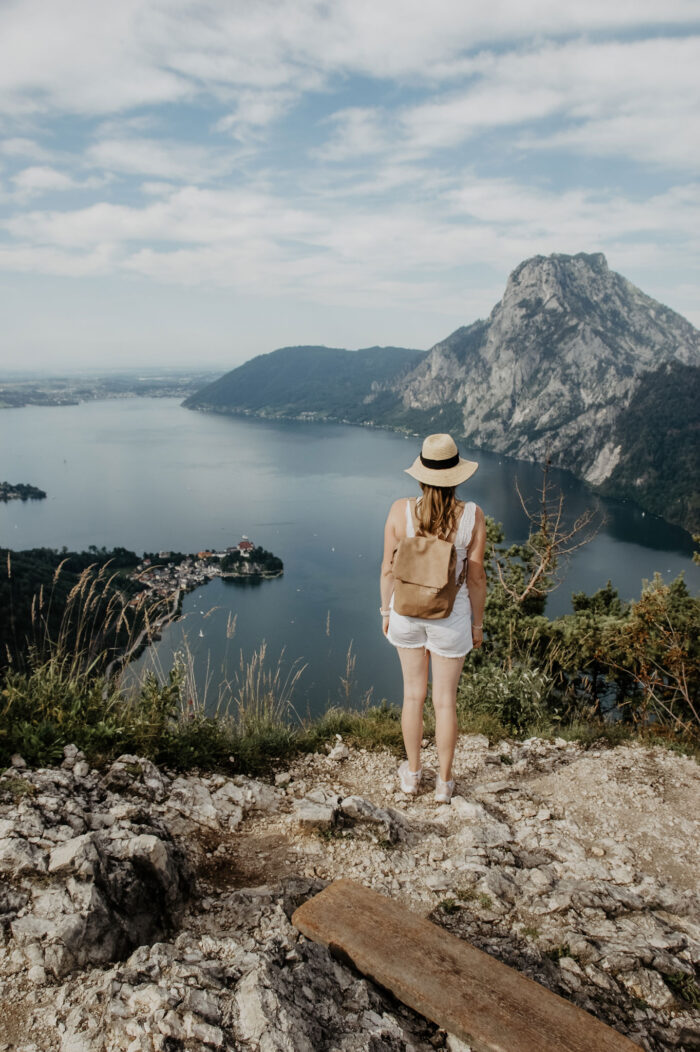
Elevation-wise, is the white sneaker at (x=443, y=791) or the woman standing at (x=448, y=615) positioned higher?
the woman standing at (x=448, y=615)

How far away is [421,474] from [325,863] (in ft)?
5.92

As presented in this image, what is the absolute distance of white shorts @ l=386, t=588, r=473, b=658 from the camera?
3086 mm

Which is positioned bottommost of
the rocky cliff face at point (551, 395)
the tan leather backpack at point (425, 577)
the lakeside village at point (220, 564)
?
the lakeside village at point (220, 564)

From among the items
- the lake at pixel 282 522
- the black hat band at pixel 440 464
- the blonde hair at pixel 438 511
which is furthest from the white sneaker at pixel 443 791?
the lake at pixel 282 522

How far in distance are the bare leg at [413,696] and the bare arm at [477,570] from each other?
320 millimetres

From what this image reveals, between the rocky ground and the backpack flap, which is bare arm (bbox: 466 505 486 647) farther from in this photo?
the rocky ground

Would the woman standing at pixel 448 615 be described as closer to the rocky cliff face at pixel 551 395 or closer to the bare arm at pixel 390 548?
the bare arm at pixel 390 548

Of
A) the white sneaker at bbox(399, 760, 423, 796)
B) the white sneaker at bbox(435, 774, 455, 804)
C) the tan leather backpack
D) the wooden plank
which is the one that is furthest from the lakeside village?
the wooden plank

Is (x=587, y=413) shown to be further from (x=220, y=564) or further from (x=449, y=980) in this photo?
(x=449, y=980)

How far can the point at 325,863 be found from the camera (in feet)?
8.66

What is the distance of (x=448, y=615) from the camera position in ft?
9.96

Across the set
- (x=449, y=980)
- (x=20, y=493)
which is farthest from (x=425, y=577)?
(x=20, y=493)

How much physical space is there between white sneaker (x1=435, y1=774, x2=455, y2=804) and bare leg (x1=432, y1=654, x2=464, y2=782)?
2 centimetres

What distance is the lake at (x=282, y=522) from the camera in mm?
41231
